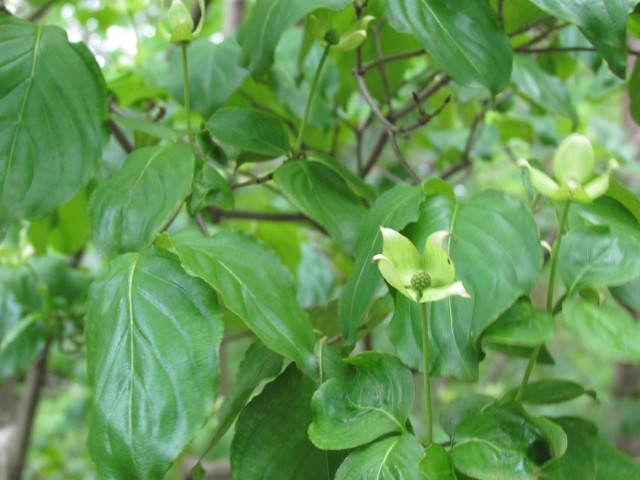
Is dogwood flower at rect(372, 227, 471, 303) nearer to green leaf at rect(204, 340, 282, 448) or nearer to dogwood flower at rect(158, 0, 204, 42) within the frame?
green leaf at rect(204, 340, 282, 448)

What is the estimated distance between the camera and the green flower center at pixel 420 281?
43 cm

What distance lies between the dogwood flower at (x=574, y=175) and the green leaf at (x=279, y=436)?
0.23 metres

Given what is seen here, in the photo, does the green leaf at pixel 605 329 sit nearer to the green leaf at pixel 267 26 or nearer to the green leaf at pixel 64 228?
the green leaf at pixel 267 26

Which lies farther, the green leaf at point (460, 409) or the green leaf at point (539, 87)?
the green leaf at point (539, 87)

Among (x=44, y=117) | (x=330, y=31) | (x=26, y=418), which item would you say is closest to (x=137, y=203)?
(x=44, y=117)

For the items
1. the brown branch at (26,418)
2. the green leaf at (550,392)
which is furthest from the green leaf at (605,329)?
the brown branch at (26,418)

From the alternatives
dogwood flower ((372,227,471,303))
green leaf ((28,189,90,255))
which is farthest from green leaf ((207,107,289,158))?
green leaf ((28,189,90,255))

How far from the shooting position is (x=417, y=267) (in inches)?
17.3

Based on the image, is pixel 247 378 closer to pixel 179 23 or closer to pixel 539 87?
pixel 179 23

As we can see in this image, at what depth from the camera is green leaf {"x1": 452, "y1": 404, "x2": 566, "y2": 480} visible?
1.40ft

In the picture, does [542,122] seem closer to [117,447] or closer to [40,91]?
[40,91]

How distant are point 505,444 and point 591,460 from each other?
0.31 feet

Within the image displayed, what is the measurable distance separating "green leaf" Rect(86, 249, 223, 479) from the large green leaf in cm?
15

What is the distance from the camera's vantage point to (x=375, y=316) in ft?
2.03
